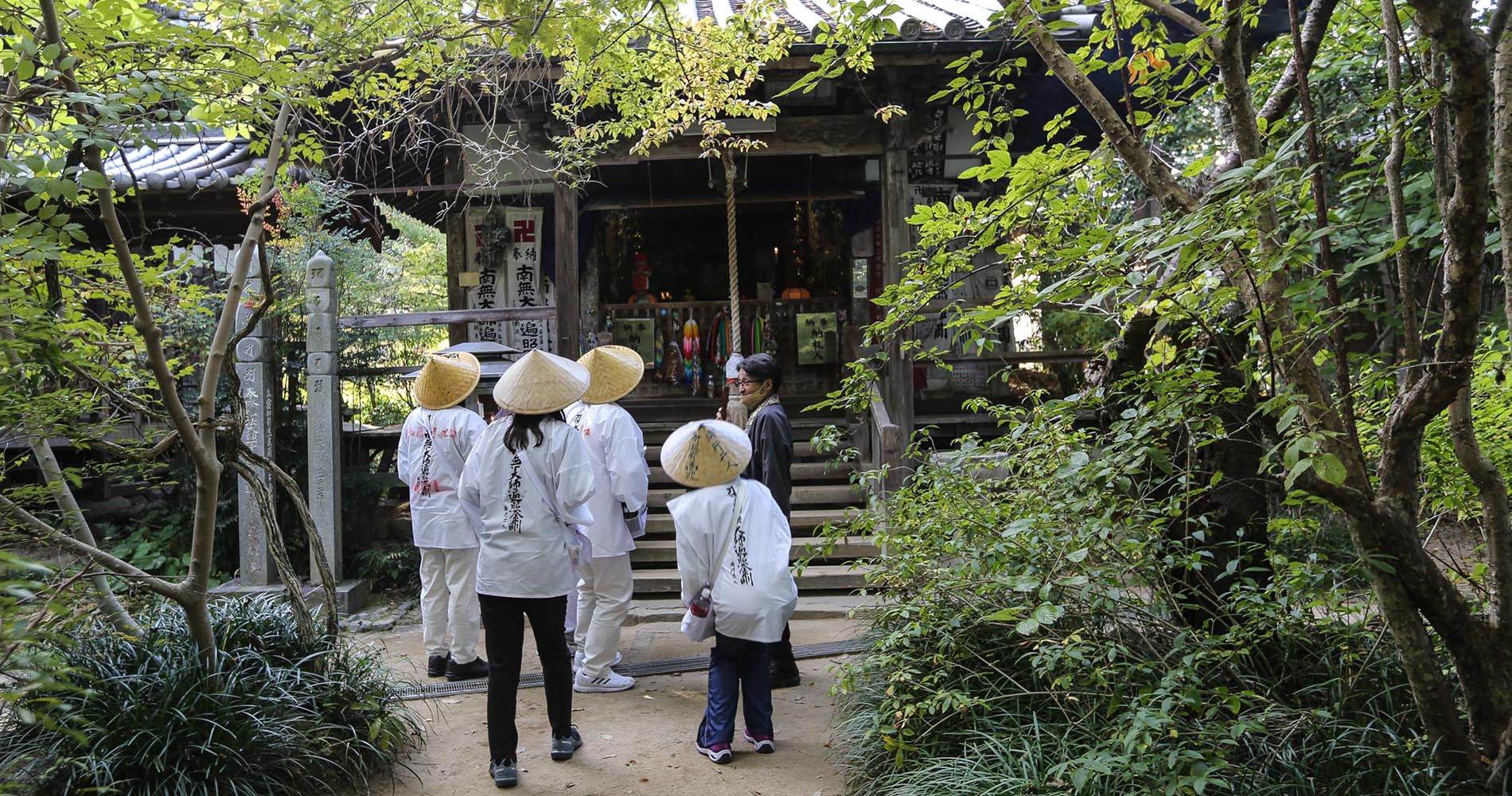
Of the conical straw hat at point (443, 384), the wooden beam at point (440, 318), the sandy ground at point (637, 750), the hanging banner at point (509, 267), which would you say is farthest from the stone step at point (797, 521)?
the hanging banner at point (509, 267)

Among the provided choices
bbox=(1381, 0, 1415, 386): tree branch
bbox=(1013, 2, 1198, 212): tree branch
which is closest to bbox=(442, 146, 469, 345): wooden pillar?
bbox=(1013, 2, 1198, 212): tree branch

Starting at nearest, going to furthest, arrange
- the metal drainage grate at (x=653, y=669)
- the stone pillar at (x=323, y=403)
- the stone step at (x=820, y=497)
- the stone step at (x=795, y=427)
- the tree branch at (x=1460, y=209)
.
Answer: the tree branch at (x=1460, y=209), the metal drainage grate at (x=653, y=669), the stone pillar at (x=323, y=403), the stone step at (x=820, y=497), the stone step at (x=795, y=427)

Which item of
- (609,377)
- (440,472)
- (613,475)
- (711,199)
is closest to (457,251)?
(711,199)

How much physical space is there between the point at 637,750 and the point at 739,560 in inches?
44.2

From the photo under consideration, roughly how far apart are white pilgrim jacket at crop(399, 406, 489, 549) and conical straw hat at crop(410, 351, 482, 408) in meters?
0.07

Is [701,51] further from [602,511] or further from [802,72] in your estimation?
[602,511]

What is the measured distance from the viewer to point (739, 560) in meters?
4.59

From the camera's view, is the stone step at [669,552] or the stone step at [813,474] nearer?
the stone step at [669,552]

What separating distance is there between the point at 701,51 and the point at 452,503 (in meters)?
3.51

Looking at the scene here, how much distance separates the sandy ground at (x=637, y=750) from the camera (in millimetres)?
4410

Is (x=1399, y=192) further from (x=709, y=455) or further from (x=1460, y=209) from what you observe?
(x=709, y=455)

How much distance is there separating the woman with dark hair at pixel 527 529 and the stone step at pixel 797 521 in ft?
13.0

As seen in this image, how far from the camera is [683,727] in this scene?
5.18 meters

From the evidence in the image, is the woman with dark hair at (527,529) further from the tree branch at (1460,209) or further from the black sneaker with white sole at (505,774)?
the tree branch at (1460,209)
